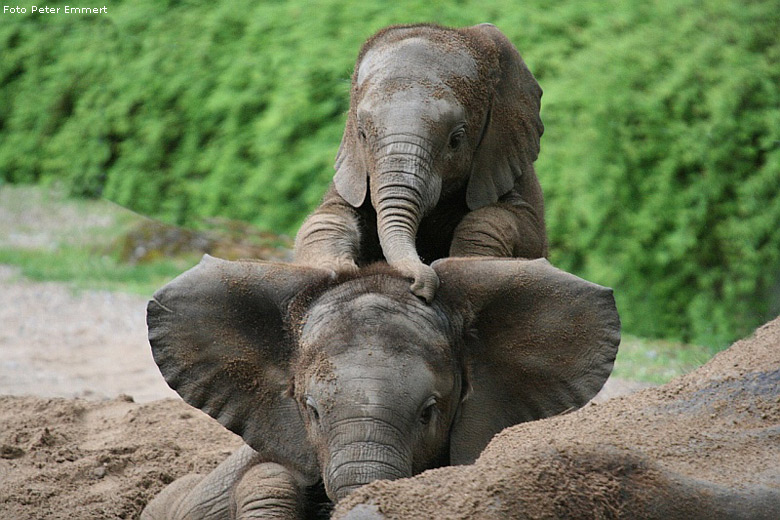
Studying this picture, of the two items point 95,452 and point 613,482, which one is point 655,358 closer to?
point 95,452

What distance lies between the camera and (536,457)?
11.1 feet

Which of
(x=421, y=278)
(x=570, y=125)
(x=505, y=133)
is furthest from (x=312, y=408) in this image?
(x=570, y=125)

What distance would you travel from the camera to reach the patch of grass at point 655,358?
9328 millimetres

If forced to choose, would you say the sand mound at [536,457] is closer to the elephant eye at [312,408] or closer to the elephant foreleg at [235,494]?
the elephant foreleg at [235,494]

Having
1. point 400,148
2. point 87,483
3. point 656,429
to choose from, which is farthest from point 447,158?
point 87,483

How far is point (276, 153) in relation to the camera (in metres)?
14.2

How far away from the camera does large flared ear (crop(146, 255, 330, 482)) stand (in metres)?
4.43

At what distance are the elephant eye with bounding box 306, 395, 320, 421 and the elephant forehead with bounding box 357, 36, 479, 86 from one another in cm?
146

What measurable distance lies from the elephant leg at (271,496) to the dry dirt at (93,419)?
87cm

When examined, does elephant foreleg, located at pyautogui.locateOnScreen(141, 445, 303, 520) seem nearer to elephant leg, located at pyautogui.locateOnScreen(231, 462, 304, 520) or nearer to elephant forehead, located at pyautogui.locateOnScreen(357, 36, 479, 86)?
elephant leg, located at pyautogui.locateOnScreen(231, 462, 304, 520)

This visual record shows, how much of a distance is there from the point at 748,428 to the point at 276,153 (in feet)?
33.7

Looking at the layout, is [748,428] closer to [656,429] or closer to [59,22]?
[656,429]

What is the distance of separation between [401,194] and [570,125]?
28.5 feet

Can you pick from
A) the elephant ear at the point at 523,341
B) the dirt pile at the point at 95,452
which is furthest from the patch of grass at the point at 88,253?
the elephant ear at the point at 523,341
